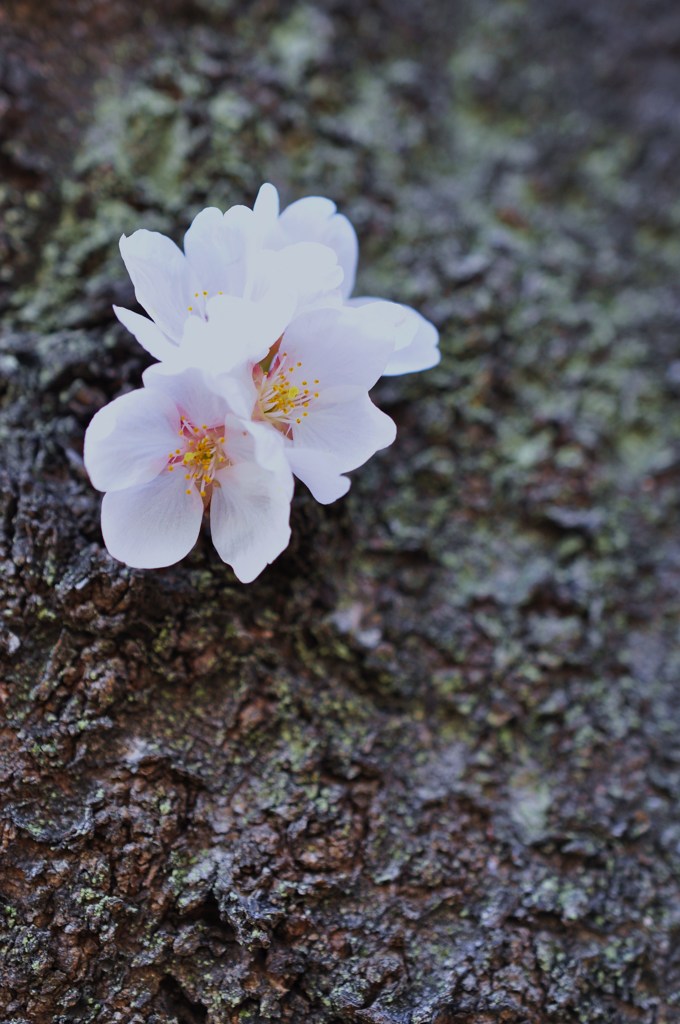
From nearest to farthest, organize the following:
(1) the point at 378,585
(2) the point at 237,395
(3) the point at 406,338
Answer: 1. (2) the point at 237,395
2. (3) the point at 406,338
3. (1) the point at 378,585

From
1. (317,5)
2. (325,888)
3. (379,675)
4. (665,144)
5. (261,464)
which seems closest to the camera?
(261,464)

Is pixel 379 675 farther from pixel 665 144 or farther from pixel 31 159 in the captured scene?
pixel 665 144

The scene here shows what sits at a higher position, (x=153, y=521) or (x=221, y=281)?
(x=221, y=281)

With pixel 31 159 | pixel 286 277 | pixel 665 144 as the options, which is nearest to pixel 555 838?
pixel 286 277

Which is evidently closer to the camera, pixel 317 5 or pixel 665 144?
pixel 317 5

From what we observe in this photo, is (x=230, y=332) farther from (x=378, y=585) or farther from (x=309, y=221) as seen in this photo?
(x=378, y=585)

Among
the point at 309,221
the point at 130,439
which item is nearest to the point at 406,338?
the point at 309,221

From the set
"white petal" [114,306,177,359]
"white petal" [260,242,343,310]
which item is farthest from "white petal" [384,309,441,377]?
"white petal" [114,306,177,359]

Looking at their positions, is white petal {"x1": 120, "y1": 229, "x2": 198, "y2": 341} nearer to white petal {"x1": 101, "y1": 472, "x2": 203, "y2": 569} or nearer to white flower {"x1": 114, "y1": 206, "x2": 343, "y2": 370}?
white flower {"x1": 114, "y1": 206, "x2": 343, "y2": 370}
